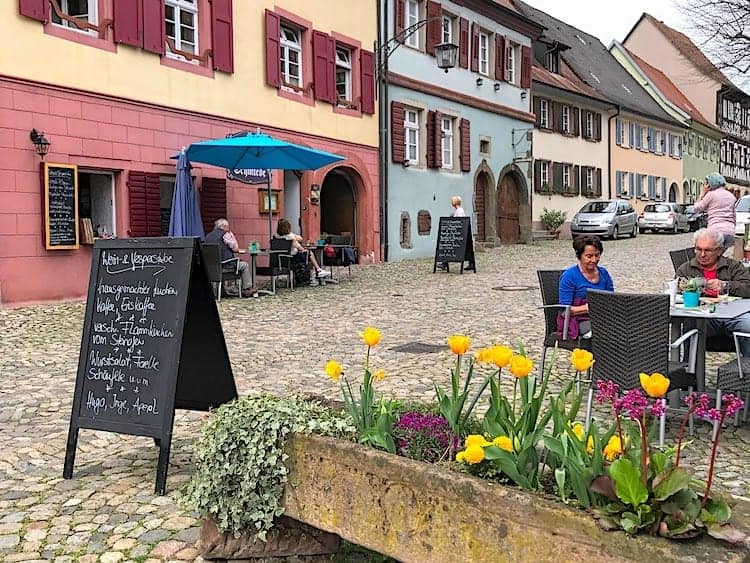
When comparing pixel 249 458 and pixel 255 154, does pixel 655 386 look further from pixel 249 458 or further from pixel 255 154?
pixel 255 154

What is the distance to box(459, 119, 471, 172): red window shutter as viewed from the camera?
22844 millimetres

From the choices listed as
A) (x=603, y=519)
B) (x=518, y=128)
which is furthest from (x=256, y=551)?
(x=518, y=128)

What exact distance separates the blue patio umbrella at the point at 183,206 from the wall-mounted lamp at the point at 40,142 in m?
1.88

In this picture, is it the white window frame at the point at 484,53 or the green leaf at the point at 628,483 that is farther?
the white window frame at the point at 484,53

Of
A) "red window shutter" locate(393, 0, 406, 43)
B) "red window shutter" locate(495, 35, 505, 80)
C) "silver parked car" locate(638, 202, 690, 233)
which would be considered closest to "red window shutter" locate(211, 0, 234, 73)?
"red window shutter" locate(393, 0, 406, 43)

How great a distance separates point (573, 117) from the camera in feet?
102

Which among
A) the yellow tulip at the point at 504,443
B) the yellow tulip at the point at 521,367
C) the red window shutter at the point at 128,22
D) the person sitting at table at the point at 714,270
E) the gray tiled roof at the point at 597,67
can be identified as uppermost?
the gray tiled roof at the point at 597,67

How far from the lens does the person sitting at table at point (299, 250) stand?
13.5 meters

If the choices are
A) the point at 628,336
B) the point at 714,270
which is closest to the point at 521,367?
the point at 628,336

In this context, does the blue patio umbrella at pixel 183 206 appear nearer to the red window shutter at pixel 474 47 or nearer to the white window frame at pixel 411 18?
the white window frame at pixel 411 18

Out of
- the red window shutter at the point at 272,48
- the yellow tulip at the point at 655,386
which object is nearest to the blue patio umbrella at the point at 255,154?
the red window shutter at the point at 272,48

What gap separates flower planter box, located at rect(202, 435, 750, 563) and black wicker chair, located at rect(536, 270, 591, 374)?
2.85 meters

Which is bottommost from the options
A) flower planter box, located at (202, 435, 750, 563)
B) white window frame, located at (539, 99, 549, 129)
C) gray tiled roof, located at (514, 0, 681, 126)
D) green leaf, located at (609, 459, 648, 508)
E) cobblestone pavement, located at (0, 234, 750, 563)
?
cobblestone pavement, located at (0, 234, 750, 563)

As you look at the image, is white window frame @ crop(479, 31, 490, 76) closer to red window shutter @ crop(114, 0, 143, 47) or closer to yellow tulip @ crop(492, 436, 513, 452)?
red window shutter @ crop(114, 0, 143, 47)
